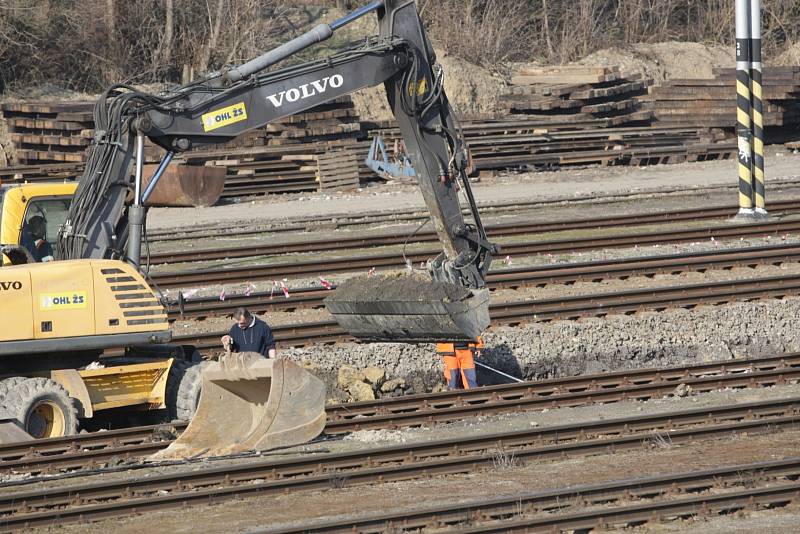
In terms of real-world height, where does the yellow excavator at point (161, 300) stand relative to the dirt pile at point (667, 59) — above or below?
below

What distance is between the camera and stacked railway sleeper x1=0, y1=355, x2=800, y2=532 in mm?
10383

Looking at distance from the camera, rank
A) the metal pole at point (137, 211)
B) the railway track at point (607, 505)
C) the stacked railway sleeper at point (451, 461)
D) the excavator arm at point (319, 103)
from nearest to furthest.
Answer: the railway track at point (607, 505), the stacked railway sleeper at point (451, 461), the metal pole at point (137, 211), the excavator arm at point (319, 103)

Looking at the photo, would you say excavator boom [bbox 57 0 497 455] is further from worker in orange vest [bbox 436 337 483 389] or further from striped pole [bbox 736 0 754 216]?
striped pole [bbox 736 0 754 216]

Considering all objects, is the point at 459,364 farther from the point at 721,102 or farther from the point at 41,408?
the point at 721,102

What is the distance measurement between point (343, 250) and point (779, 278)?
24.6 ft

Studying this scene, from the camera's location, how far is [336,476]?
11.2 m

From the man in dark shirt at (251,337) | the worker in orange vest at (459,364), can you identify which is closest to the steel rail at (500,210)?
the worker in orange vest at (459,364)

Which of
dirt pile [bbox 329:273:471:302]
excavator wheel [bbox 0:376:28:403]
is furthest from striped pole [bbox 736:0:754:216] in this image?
excavator wheel [bbox 0:376:28:403]

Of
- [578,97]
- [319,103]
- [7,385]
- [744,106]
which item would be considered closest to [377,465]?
[7,385]

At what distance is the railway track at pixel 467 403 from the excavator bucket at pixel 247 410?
42 centimetres

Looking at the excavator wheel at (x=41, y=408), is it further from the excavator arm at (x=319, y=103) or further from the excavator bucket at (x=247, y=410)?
the excavator arm at (x=319, y=103)

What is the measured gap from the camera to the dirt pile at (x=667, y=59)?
4500 centimetres

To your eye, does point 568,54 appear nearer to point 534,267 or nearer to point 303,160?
point 303,160

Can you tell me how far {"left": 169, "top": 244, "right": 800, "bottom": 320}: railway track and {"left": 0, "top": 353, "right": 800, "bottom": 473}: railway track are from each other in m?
4.13
